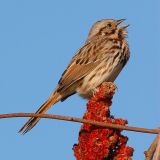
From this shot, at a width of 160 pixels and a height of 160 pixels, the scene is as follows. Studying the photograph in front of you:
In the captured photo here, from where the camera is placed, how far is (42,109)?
6375 millimetres

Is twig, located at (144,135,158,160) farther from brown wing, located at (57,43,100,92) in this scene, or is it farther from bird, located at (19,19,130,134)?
brown wing, located at (57,43,100,92)

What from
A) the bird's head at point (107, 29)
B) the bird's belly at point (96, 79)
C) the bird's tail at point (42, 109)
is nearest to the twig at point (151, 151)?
the bird's tail at point (42, 109)

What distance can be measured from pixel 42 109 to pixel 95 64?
108 centimetres

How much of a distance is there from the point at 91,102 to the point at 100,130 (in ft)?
1.32

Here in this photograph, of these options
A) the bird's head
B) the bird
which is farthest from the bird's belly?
the bird's head

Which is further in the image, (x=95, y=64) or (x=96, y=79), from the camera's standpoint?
(x=95, y=64)

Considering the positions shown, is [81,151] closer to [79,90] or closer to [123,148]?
[123,148]

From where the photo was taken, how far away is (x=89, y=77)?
6.81 meters

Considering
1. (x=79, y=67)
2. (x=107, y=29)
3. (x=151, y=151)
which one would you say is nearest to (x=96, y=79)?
(x=79, y=67)

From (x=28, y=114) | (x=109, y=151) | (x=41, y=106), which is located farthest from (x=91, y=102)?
(x=41, y=106)

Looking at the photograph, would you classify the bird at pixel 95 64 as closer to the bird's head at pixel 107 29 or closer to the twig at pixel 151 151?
the bird's head at pixel 107 29

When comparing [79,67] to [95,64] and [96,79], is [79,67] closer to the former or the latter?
[95,64]

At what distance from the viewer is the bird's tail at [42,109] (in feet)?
16.9

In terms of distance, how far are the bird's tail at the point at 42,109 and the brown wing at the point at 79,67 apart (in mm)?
149
